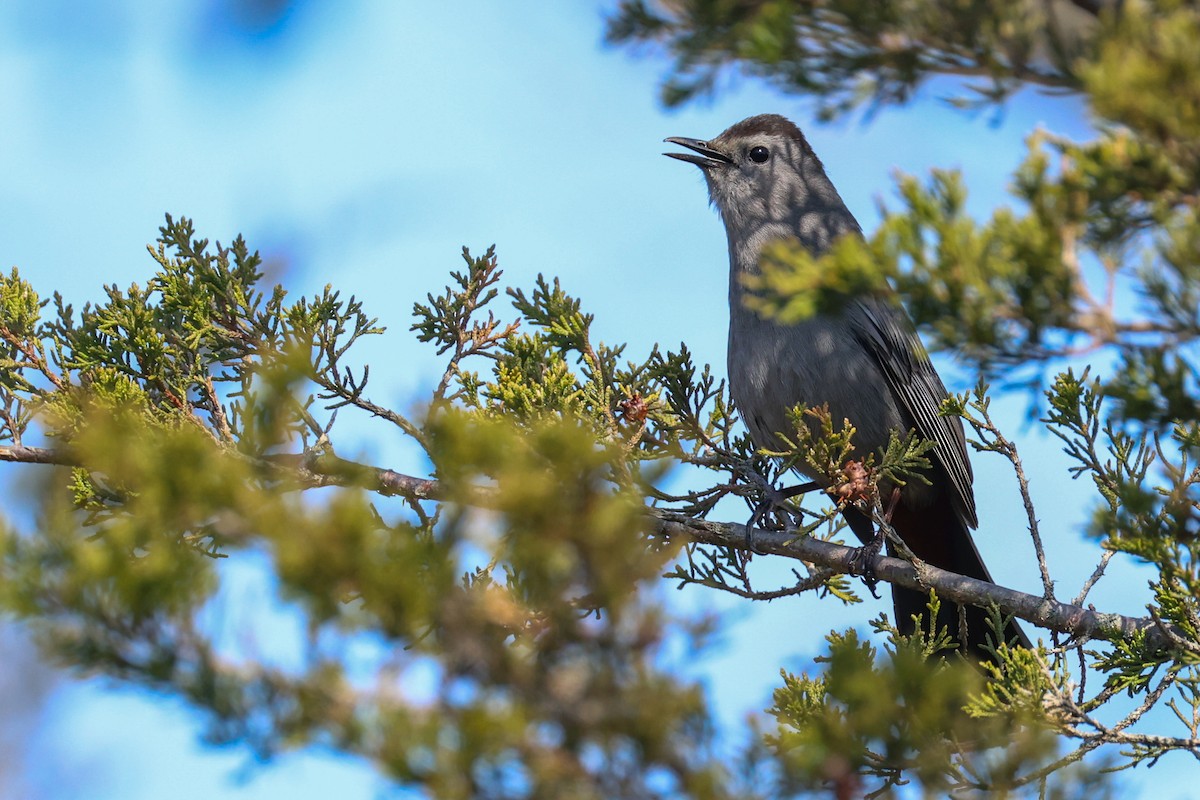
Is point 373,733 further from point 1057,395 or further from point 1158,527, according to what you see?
point 1057,395

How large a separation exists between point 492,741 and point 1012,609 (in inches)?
96.4

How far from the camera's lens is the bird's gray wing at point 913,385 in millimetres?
4672

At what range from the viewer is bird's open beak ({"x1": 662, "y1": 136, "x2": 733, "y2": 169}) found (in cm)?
559

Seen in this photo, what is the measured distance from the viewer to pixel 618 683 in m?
1.67

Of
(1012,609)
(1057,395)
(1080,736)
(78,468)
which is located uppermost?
(78,468)

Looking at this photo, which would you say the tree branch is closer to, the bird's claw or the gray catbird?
the bird's claw

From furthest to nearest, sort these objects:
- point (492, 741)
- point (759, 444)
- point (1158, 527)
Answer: point (759, 444)
point (1158, 527)
point (492, 741)

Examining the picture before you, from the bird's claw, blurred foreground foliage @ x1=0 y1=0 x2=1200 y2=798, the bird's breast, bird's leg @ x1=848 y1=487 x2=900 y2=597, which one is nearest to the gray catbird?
the bird's breast

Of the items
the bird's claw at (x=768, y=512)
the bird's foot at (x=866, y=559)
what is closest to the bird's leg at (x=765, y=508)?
the bird's claw at (x=768, y=512)

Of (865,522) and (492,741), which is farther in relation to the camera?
(865,522)

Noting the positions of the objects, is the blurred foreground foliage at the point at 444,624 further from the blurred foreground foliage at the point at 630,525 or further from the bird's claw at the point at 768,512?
the bird's claw at the point at 768,512

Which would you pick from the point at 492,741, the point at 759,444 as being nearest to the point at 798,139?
the point at 759,444

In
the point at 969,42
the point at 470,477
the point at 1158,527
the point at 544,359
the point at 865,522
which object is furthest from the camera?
the point at 865,522

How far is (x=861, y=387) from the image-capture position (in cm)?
458
